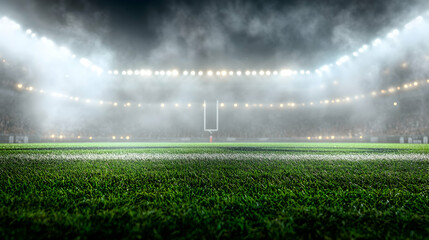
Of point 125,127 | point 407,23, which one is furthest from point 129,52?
point 407,23

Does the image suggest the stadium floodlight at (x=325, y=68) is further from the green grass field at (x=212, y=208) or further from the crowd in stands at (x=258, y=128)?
the green grass field at (x=212, y=208)

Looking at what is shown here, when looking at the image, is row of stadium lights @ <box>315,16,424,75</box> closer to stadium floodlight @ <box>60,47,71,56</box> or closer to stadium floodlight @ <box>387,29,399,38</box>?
stadium floodlight @ <box>387,29,399,38</box>

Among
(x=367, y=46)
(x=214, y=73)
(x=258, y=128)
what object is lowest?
(x=258, y=128)

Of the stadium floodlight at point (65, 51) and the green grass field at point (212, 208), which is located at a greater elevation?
the stadium floodlight at point (65, 51)

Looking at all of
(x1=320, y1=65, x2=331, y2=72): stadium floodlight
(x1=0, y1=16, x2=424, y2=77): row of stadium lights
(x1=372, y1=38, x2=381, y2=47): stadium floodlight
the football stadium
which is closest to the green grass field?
the football stadium

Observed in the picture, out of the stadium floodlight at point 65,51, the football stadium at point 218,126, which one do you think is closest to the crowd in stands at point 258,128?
the football stadium at point 218,126

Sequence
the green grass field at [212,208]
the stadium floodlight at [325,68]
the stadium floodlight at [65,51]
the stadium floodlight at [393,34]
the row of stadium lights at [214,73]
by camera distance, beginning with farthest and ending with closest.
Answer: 1. the stadium floodlight at [325,68]
2. the row of stadium lights at [214,73]
3. the stadium floodlight at [65,51]
4. the stadium floodlight at [393,34]
5. the green grass field at [212,208]

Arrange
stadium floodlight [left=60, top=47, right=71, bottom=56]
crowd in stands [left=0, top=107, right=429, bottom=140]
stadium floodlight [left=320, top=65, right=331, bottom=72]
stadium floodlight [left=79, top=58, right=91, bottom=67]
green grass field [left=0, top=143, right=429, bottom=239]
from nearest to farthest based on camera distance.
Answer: green grass field [left=0, top=143, right=429, bottom=239], stadium floodlight [left=60, top=47, right=71, bottom=56], crowd in stands [left=0, top=107, right=429, bottom=140], stadium floodlight [left=79, top=58, right=91, bottom=67], stadium floodlight [left=320, top=65, right=331, bottom=72]

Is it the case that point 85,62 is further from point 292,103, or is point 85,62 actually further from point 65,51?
point 292,103

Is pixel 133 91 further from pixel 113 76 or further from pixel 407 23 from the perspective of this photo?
pixel 407 23

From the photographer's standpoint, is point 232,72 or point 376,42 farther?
point 232,72

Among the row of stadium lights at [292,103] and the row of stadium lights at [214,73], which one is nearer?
the row of stadium lights at [292,103]

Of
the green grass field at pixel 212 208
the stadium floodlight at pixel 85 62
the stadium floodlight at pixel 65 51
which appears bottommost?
the green grass field at pixel 212 208

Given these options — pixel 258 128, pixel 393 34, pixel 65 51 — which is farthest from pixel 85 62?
pixel 393 34
